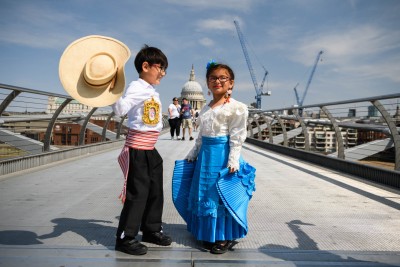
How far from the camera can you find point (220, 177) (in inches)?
84.4

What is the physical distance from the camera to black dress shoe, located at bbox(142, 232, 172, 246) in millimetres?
2197

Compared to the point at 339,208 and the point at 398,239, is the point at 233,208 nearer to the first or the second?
the point at 398,239

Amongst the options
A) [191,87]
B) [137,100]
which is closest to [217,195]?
[137,100]

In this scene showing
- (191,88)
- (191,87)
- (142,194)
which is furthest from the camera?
(191,87)

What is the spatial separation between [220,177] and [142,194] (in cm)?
49

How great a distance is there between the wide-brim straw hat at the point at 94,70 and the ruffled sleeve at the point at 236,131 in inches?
28.9

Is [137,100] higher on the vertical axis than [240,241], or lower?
higher

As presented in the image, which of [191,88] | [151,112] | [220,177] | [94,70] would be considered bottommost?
[220,177]

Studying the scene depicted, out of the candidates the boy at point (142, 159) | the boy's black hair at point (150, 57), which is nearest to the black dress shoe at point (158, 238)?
the boy at point (142, 159)

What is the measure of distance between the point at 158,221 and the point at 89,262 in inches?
21.1

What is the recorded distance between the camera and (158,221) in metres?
2.28

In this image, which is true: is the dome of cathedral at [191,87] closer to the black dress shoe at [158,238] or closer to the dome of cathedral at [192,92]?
the dome of cathedral at [192,92]

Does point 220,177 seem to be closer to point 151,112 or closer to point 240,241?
point 240,241

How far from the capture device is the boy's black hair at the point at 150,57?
7.16 ft
